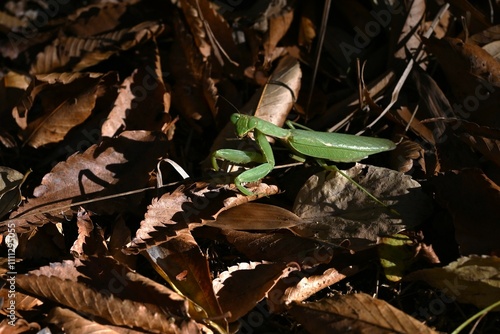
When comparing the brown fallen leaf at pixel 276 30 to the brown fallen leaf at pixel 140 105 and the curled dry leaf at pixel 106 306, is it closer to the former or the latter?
the brown fallen leaf at pixel 140 105

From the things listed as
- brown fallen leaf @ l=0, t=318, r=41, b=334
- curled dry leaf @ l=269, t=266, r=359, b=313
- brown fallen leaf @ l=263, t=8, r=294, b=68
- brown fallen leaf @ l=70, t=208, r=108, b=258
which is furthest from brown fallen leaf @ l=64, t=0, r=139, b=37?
curled dry leaf @ l=269, t=266, r=359, b=313

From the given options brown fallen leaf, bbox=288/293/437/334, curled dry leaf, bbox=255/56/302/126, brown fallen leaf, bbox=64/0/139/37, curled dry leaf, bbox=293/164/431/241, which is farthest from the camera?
brown fallen leaf, bbox=64/0/139/37

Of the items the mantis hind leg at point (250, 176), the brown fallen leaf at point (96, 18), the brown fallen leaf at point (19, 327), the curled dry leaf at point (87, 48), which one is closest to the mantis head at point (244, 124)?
the mantis hind leg at point (250, 176)

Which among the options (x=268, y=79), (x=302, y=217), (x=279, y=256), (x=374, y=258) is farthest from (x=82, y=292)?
(x=268, y=79)

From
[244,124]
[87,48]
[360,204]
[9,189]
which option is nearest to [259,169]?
[244,124]

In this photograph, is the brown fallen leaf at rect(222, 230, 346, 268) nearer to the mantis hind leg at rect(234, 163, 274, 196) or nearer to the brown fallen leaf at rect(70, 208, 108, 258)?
the mantis hind leg at rect(234, 163, 274, 196)

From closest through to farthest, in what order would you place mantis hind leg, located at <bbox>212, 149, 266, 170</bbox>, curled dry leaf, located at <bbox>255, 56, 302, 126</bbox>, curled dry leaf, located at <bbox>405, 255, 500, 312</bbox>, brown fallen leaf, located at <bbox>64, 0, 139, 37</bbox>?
1. curled dry leaf, located at <bbox>405, 255, 500, 312</bbox>
2. mantis hind leg, located at <bbox>212, 149, 266, 170</bbox>
3. curled dry leaf, located at <bbox>255, 56, 302, 126</bbox>
4. brown fallen leaf, located at <bbox>64, 0, 139, 37</bbox>
